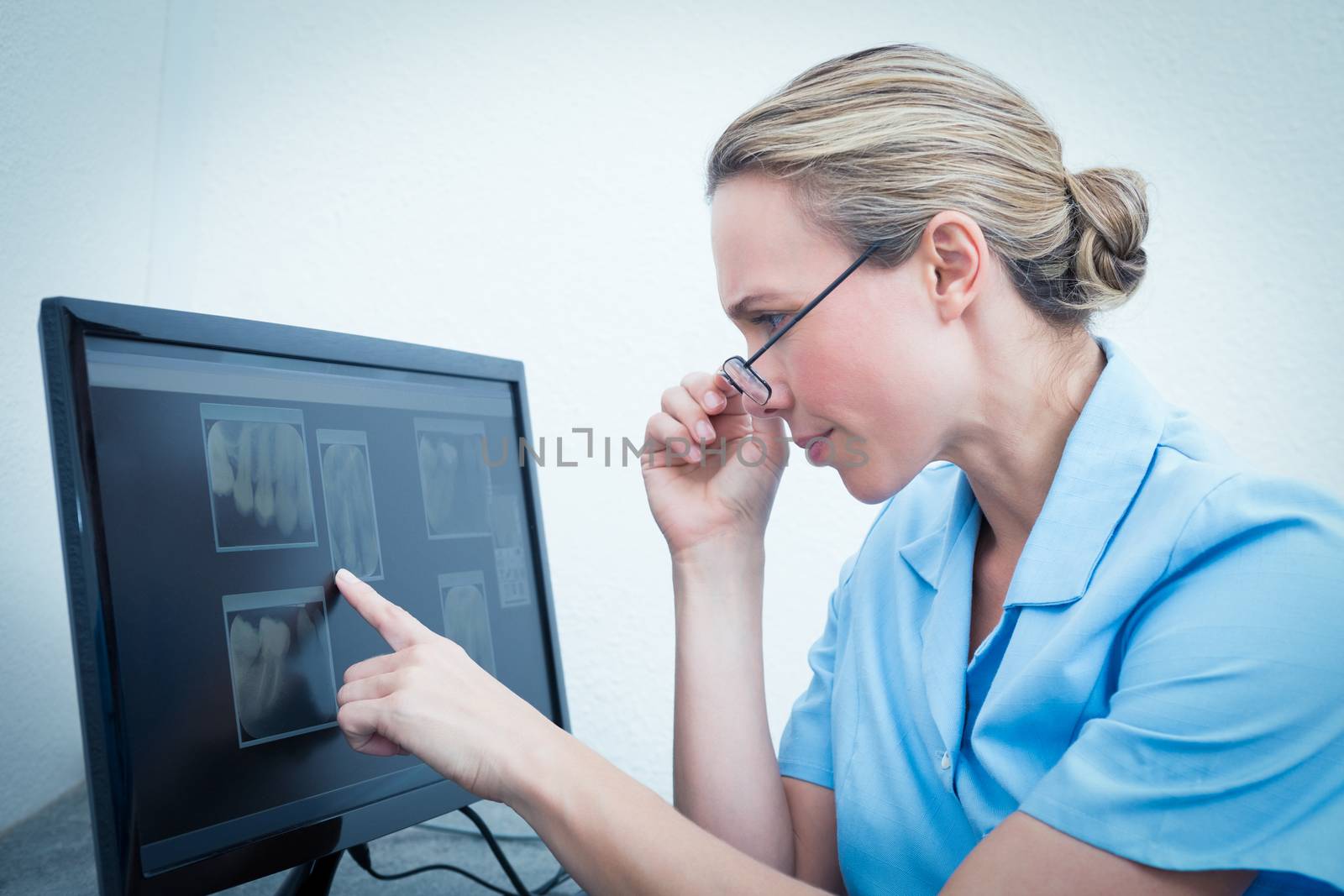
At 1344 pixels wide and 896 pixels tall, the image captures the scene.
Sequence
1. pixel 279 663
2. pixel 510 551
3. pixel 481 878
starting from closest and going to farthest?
1. pixel 279 663
2. pixel 510 551
3. pixel 481 878

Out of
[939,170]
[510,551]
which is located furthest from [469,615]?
[939,170]

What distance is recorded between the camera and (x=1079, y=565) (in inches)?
26.9

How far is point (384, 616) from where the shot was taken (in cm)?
64

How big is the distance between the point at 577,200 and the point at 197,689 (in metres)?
0.85

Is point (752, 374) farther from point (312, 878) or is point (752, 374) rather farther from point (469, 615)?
point (312, 878)

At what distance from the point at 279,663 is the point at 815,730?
520 millimetres

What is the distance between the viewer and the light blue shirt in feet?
1.69

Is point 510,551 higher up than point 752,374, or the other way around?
point 752,374

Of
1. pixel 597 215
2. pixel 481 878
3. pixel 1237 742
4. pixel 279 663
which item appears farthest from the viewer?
pixel 597 215

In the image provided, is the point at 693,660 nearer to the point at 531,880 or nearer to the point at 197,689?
the point at 531,880

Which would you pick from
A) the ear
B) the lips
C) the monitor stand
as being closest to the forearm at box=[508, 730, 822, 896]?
the monitor stand

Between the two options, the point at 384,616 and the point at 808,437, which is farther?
the point at 808,437

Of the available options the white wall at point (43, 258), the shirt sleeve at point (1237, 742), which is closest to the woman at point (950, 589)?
the shirt sleeve at point (1237, 742)

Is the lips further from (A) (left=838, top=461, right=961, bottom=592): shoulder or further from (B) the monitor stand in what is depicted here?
(B) the monitor stand
